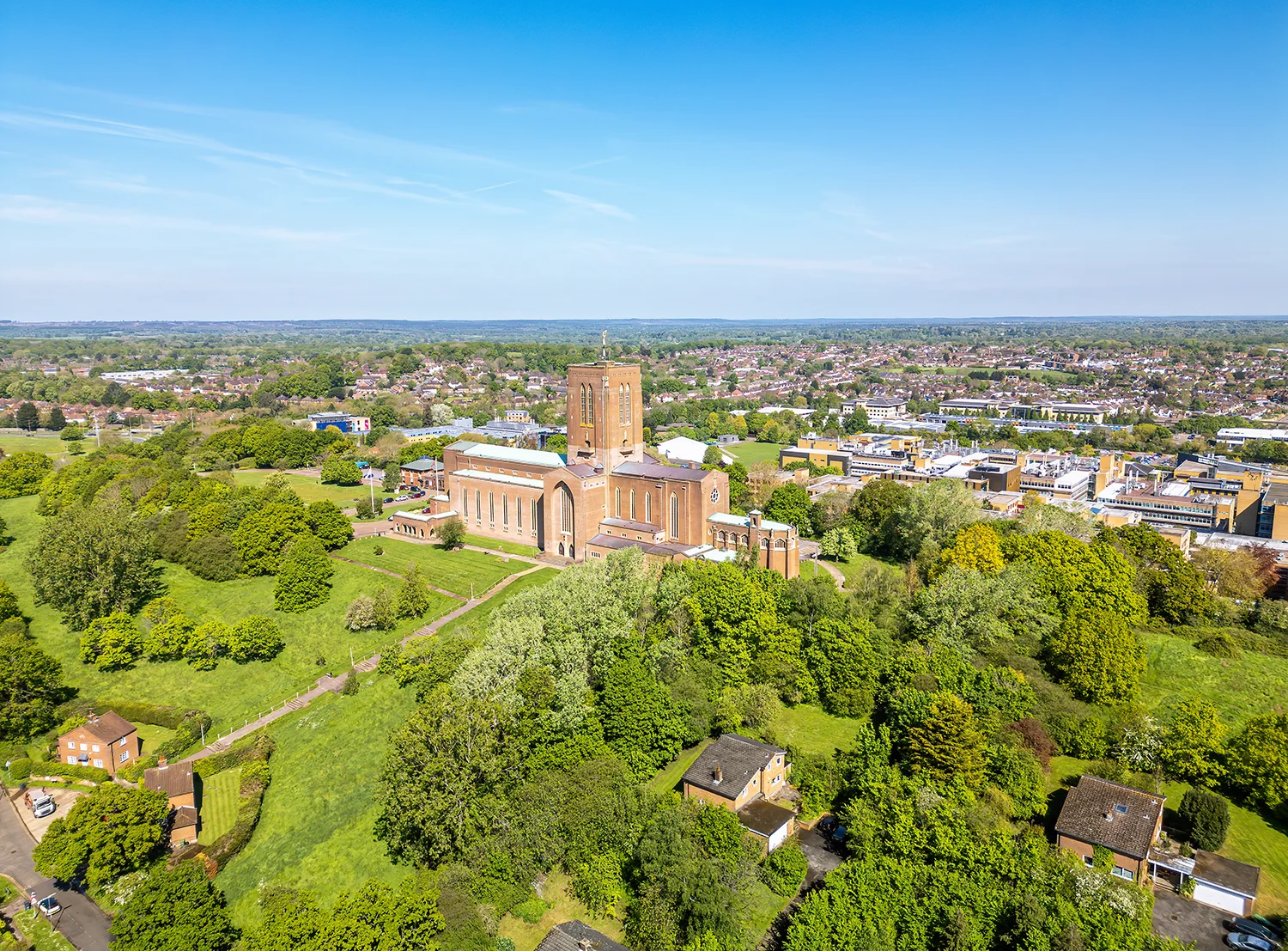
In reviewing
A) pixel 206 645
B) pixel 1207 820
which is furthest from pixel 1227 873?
pixel 206 645

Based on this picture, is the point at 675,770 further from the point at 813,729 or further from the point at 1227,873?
the point at 1227,873

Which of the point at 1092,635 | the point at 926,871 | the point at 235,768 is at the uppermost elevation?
the point at 1092,635

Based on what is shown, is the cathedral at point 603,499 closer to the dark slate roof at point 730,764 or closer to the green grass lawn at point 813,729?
the green grass lawn at point 813,729

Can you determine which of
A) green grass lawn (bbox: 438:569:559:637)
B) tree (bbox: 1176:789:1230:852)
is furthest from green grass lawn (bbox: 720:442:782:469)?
tree (bbox: 1176:789:1230:852)

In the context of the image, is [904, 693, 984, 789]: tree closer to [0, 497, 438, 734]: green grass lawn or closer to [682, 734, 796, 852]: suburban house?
[682, 734, 796, 852]: suburban house

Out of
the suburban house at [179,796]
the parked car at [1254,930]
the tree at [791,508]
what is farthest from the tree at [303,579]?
the parked car at [1254,930]

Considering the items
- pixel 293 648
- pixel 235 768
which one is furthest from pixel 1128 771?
pixel 293 648

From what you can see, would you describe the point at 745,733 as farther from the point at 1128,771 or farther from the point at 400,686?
the point at 400,686
